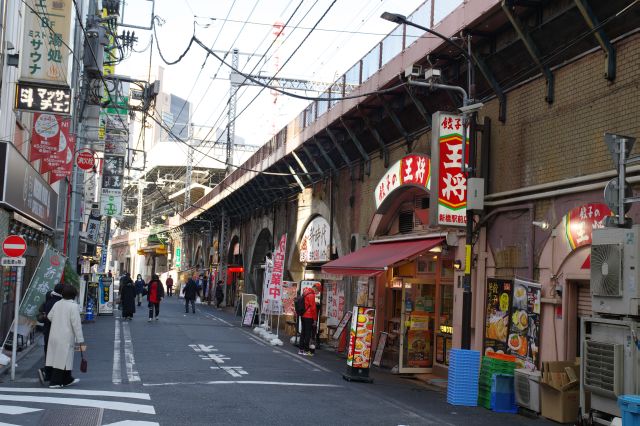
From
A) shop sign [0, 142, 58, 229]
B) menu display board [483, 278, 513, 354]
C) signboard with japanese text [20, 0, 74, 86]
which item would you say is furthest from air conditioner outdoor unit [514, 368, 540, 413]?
signboard with japanese text [20, 0, 74, 86]

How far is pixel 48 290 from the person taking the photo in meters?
15.6

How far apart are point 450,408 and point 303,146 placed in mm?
15461

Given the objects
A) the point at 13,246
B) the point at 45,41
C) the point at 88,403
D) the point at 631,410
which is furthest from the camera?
the point at 45,41

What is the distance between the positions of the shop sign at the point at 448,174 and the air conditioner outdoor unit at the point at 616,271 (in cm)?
496

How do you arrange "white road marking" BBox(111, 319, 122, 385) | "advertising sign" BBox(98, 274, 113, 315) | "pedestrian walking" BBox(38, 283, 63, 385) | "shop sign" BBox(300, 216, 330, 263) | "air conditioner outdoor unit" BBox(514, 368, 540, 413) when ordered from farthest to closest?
"advertising sign" BBox(98, 274, 113, 315)
"shop sign" BBox(300, 216, 330, 263)
"white road marking" BBox(111, 319, 122, 385)
"pedestrian walking" BBox(38, 283, 63, 385)
"air conditioner outdoor unit" BBox(514, 368, 540, 413)

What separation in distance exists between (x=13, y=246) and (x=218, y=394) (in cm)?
498

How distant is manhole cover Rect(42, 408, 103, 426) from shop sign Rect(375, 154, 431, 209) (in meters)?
9.55

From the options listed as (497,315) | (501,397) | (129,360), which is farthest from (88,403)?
(497,315)

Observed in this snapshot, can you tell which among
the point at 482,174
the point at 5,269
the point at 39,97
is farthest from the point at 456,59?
the point at 5,269

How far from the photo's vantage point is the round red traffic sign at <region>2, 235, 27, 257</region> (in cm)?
1358

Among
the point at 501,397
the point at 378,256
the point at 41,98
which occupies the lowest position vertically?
the point at 501,397

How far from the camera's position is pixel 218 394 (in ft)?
39.2

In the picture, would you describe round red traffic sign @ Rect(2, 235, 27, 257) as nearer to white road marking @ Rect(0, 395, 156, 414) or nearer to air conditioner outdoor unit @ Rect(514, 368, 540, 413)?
white road marking @ Rect(0, 395, 156, 414)

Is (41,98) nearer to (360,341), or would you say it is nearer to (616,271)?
(360,341)
